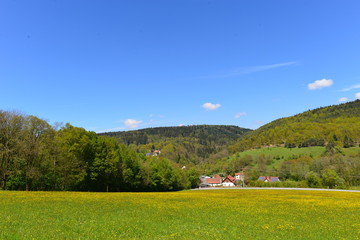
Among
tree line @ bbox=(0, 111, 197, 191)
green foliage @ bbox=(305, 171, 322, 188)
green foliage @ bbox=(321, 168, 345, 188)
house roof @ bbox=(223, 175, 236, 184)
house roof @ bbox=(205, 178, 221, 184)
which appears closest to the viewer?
tree line @ bbox=(0, 111, 197, 191)

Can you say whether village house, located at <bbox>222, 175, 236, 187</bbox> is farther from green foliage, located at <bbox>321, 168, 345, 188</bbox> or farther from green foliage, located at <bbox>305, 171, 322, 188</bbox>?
green foliage, located at <bbox>321, 168, 345, 188</bbox>

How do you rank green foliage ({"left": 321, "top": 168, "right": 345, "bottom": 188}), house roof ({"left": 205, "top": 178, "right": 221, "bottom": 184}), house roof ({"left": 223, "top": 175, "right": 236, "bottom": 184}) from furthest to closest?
house roof ({"left": 205, "top": 178, "right": 221, "bottom": 184}) < house roof ({"left": 223, "top": 175, "right": 236, "bottom": 184}) < green foliage ({"left": 321, "top": 168, "right": 345, "bottom": 188})

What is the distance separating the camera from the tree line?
5200 centimetres

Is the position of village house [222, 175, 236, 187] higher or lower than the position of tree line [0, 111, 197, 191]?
lower

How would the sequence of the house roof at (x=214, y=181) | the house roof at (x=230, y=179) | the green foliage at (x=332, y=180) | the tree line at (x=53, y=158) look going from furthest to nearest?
the house roof at (x=214, y=181) → the house roof at (x=230, y=179) → the green foliage at (x=332, y=180) → the tree line at (x=53, y=158)

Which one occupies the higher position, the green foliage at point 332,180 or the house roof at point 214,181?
the green foliage at point 332,180

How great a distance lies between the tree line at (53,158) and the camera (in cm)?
5200

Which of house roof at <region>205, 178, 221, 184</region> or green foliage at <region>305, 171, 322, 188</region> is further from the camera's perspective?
house roof at <region>205, 178, 221, 184</region>

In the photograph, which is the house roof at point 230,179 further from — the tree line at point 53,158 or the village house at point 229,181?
the tree line at point 53,158

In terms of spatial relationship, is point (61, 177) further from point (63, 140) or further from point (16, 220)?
point (16, 220)

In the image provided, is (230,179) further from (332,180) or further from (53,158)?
(53,158)

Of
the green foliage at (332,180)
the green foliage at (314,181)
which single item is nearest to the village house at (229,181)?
the green foliage at (314,181)

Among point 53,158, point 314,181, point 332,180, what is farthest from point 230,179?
point 53,158

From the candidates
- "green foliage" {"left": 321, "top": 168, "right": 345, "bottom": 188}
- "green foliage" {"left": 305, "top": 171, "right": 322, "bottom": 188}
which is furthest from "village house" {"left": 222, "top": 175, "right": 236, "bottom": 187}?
"green foliage" {"left": 321, "top": 168, "right": 345, "bottom": 188}
